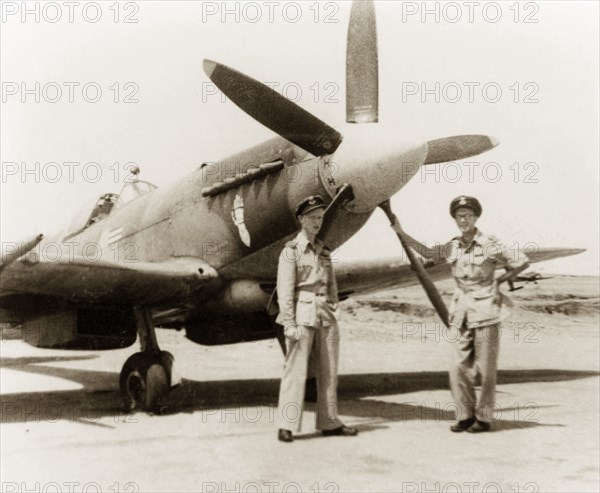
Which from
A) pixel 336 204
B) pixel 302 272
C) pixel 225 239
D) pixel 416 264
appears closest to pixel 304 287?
pixel 302 272

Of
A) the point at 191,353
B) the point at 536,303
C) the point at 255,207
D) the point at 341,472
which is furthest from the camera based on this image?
the point at 536,303

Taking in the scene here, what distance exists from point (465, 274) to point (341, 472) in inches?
82.7

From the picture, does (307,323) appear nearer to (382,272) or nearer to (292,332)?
(292,332)

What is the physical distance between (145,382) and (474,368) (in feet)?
11.1

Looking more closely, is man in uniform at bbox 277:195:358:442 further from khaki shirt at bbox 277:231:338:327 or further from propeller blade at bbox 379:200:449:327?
propeller blade at bbox 379:200:449:327

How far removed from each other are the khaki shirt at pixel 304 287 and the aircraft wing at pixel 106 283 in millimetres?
1932

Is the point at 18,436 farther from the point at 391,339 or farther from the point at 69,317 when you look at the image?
the point at 391,339

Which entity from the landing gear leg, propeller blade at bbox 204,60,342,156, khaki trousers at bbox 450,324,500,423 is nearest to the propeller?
propeller blade at bbox 204,60,342,156

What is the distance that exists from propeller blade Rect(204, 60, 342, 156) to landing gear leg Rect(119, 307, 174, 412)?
105 inches

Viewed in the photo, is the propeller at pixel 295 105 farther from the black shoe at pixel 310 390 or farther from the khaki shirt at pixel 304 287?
the black shoe at pixel 310 390

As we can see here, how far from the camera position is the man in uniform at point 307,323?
16.9 feet

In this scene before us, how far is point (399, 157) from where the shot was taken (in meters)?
5.64

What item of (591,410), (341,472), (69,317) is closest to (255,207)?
(69,317)

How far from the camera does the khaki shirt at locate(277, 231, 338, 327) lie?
17.1ft
